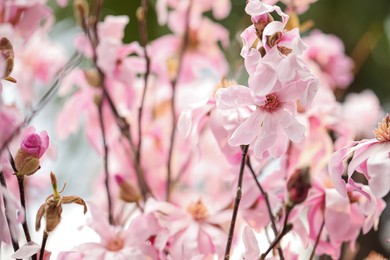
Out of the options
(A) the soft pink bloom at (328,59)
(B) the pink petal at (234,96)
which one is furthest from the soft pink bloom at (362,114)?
(B) the pink petal at (234,96)

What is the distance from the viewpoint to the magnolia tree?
30cm

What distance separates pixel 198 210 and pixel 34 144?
12 centimetres

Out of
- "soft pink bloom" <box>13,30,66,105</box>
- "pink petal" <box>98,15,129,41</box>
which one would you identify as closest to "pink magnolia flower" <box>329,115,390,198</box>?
"pink petal" <box>98,15,129,41</box>

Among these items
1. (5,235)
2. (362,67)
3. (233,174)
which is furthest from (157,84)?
(362,67)

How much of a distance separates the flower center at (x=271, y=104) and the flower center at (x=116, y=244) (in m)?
0.11

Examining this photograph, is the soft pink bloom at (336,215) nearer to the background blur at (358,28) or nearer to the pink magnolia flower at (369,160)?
the pink magnolia flower at (369,160)

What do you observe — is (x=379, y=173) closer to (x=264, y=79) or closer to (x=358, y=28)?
(x=264, y=79)

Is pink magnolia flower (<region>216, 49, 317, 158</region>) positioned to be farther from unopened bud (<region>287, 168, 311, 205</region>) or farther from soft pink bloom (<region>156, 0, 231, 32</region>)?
soft pink bloom (<region>156, 0, 231, 32</region>)

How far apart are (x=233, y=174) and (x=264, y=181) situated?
19 millimetres

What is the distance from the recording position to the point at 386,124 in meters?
0.33

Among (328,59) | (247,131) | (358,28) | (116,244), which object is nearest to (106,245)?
(116,244)

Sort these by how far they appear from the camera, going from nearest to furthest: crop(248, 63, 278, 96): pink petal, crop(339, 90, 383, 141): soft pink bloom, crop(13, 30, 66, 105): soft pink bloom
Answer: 1. crop(248, 63, 278, 96): pink petal
2. crop(13, 30, 66, 105): soft pink bloom
3. crop(339, 90, 383, 141): soft pink bloom

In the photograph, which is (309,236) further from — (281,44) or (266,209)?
(281,44)

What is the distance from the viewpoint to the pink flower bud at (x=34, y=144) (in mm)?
311
